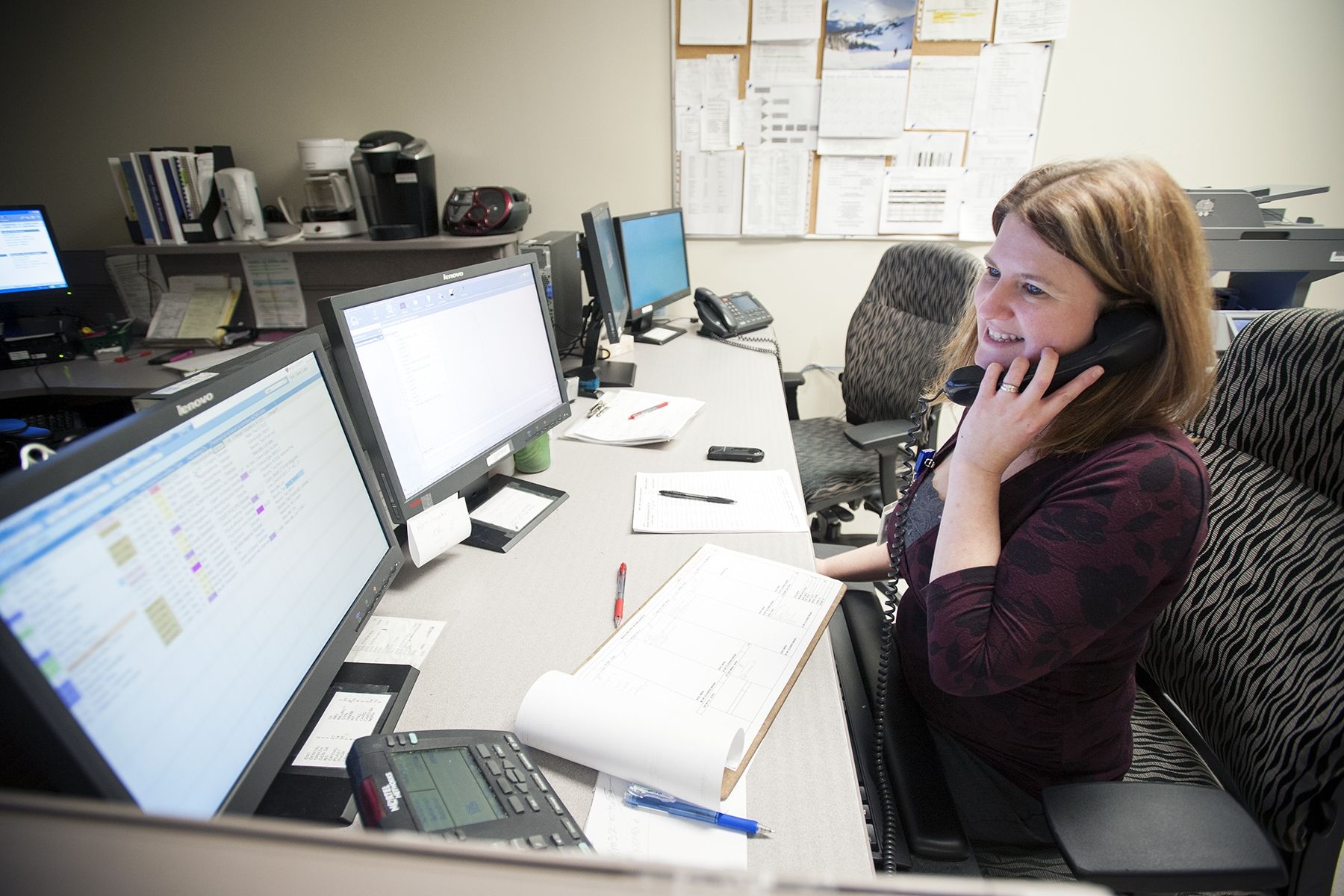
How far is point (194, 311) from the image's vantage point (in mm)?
2594

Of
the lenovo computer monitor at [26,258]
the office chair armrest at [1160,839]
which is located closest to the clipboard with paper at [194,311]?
the lenovo computer monitor at [26,258]

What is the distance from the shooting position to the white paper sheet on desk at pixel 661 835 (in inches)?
23.4

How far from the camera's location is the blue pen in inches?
24.0

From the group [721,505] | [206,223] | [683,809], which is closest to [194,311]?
[206,223]

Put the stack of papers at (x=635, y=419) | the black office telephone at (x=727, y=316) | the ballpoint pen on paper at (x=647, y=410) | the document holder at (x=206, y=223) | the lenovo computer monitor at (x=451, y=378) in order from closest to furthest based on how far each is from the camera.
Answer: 1. the lenovo computer monitor at (x=451, y=378)
2. the stack of papers at (x=635, y=419)
3. the ballpoint pen on paper at (x=647, y=410)
4. the black office telephone at (x=727, y=316)
5. the document holder at (x=206, y=223)

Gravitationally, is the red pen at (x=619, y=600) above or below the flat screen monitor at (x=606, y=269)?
below

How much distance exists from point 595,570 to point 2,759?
2.18ft

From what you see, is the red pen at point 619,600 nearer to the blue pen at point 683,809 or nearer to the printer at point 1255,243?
the blue pen at point 683,809

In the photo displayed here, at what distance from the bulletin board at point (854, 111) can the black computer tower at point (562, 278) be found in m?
0.67

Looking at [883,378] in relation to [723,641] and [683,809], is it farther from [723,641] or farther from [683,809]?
[683,809]

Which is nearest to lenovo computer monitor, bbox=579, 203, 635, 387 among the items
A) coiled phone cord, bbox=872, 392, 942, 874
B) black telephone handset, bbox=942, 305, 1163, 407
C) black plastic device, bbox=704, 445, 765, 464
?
black plastic device, bbox=704, 445, 765, 464

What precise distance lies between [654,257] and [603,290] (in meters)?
0.53

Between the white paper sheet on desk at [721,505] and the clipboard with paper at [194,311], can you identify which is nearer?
the white paper sheet on desk at [721,505]

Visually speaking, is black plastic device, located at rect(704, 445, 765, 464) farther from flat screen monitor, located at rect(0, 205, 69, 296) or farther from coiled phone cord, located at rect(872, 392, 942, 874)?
flat screen monitor, located at rect(0, 205, 69, 296)
